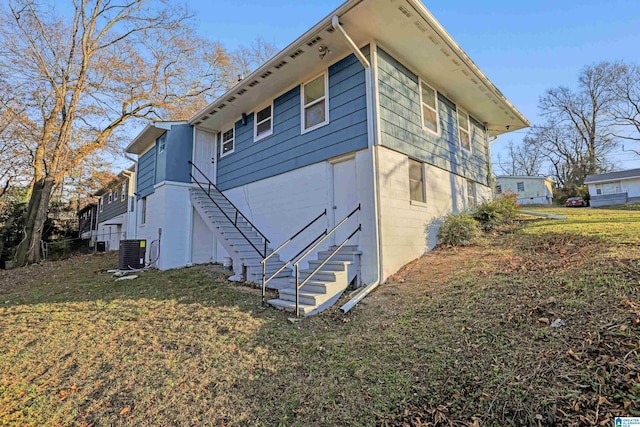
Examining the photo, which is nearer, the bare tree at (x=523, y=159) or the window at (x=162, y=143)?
the window at (x=162, y=143)

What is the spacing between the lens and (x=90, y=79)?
13.9 meters

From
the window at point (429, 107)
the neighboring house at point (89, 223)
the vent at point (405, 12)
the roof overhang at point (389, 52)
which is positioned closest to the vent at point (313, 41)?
the roof overhang at point (389, 52)

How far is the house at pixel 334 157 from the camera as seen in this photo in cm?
615

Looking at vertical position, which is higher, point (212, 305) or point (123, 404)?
point (212, 305)

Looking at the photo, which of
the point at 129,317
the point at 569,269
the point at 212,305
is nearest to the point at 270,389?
the point at 212,305

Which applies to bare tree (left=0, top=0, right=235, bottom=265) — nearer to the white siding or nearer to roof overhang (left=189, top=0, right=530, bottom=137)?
roof overhang (left=189, top=0, right=530, bottom=137)

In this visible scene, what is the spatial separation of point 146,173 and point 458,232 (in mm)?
11329

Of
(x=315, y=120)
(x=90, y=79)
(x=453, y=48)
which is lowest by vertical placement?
(x=315, y=120)

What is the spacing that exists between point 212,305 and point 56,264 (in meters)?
10.4

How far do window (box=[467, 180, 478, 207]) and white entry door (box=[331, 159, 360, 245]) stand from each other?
498cm

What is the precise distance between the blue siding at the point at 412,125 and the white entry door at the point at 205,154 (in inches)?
265

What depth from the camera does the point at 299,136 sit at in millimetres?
7824

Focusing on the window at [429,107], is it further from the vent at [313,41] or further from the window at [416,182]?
the vent at [313,41]

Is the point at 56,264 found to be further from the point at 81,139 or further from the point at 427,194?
the point at 427,194
